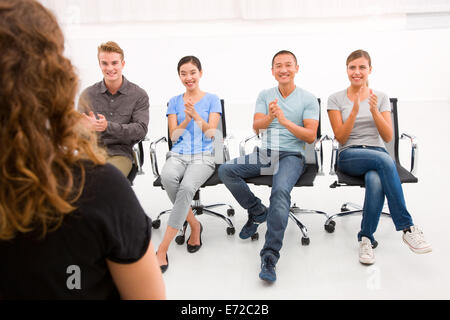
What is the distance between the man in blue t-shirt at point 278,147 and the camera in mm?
2648

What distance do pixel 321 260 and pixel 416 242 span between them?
0.55m

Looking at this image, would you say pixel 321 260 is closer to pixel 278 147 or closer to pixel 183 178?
pixel 278 147

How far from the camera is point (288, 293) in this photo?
2205 millimetres

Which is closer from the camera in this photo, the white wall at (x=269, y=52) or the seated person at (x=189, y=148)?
the seated person at (x=189, y=148)

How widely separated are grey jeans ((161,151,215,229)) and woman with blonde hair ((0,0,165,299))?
5.87 ft

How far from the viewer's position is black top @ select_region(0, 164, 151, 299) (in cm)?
71

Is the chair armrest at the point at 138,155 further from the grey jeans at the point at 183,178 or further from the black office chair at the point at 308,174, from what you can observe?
the black office chair at the point at 308,174

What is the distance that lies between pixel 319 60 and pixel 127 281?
23.3 feet

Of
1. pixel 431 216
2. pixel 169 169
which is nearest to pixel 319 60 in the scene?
pixel 431 216

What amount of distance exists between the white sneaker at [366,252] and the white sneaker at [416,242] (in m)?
0.21

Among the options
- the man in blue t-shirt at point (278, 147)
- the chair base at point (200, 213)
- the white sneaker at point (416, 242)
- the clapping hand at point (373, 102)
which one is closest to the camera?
the white sneaker at point (416, 242)

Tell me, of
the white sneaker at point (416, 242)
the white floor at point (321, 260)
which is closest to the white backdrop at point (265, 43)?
the white floor at point (321, 260)

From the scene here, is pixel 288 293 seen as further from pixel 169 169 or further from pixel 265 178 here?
pixel 169 169

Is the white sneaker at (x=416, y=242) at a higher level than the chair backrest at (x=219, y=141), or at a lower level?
lower
